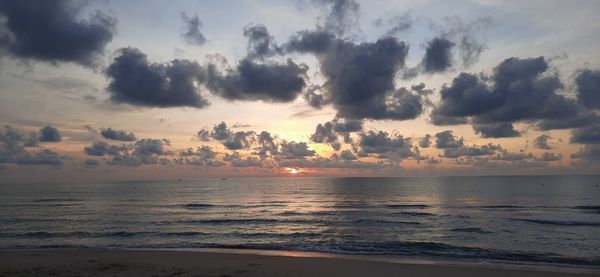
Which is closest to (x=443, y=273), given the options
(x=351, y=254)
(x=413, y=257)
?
(x=413, y=257)

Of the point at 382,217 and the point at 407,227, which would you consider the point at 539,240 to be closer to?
the point at 407,227

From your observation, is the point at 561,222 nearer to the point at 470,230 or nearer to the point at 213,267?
the point at 470,230

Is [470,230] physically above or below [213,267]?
below

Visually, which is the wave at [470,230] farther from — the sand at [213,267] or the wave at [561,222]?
the sand at [213,267]

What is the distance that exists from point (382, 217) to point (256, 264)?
30735mm

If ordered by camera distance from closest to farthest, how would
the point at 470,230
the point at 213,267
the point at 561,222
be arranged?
1. the point at 213,267
2. the point at 470,230
3. the point at 561,222

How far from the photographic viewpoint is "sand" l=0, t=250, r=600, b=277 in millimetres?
19438

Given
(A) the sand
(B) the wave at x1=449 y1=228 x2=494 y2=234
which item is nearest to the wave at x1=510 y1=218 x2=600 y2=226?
(B) the wave at x1=449 y1=228 x2=494 y2=234

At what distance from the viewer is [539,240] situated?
3212 cm

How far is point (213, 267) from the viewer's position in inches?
814

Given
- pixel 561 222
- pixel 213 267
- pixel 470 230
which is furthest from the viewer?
pixel 561 222

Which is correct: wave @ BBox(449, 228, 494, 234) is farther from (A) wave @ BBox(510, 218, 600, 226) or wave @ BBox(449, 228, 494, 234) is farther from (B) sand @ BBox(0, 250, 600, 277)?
(B) sand @ BBox(0, 250, 600, 277)

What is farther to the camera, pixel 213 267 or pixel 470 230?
pixel 470 230

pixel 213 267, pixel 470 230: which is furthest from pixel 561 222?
pixel 213 267
